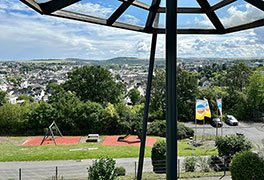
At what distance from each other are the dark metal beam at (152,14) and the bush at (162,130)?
1205 centimetres

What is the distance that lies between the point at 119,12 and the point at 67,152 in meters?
10.7

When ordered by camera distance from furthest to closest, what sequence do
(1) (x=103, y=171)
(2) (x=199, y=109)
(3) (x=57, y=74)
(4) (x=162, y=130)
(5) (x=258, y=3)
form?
(3) (x=57, y=74) < (4) (x=162, y=130) < (2) (x=199, y=109) < (1) (x=103, y=171) < (5) (x=258, y=3)

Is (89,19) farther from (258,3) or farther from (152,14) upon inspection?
(258,3)

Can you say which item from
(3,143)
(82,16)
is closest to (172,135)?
(82,16)

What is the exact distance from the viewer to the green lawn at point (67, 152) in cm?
1187

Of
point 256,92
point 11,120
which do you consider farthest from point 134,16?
point 256,92

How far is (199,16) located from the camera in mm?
3037

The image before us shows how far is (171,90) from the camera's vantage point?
1.76 metres

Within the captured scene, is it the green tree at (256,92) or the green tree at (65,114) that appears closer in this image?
the green tree at (65,114)

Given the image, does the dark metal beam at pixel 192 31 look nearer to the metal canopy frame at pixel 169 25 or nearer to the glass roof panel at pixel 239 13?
the metal canopy frame at pixel 169 25

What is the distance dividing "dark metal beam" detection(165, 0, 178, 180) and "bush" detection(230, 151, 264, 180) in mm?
4299

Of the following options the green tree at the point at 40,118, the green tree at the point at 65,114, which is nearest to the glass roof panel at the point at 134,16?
the green tree at the point at 65,114

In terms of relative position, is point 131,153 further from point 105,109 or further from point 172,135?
point 172,135

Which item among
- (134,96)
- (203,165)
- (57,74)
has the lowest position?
(134,96)
